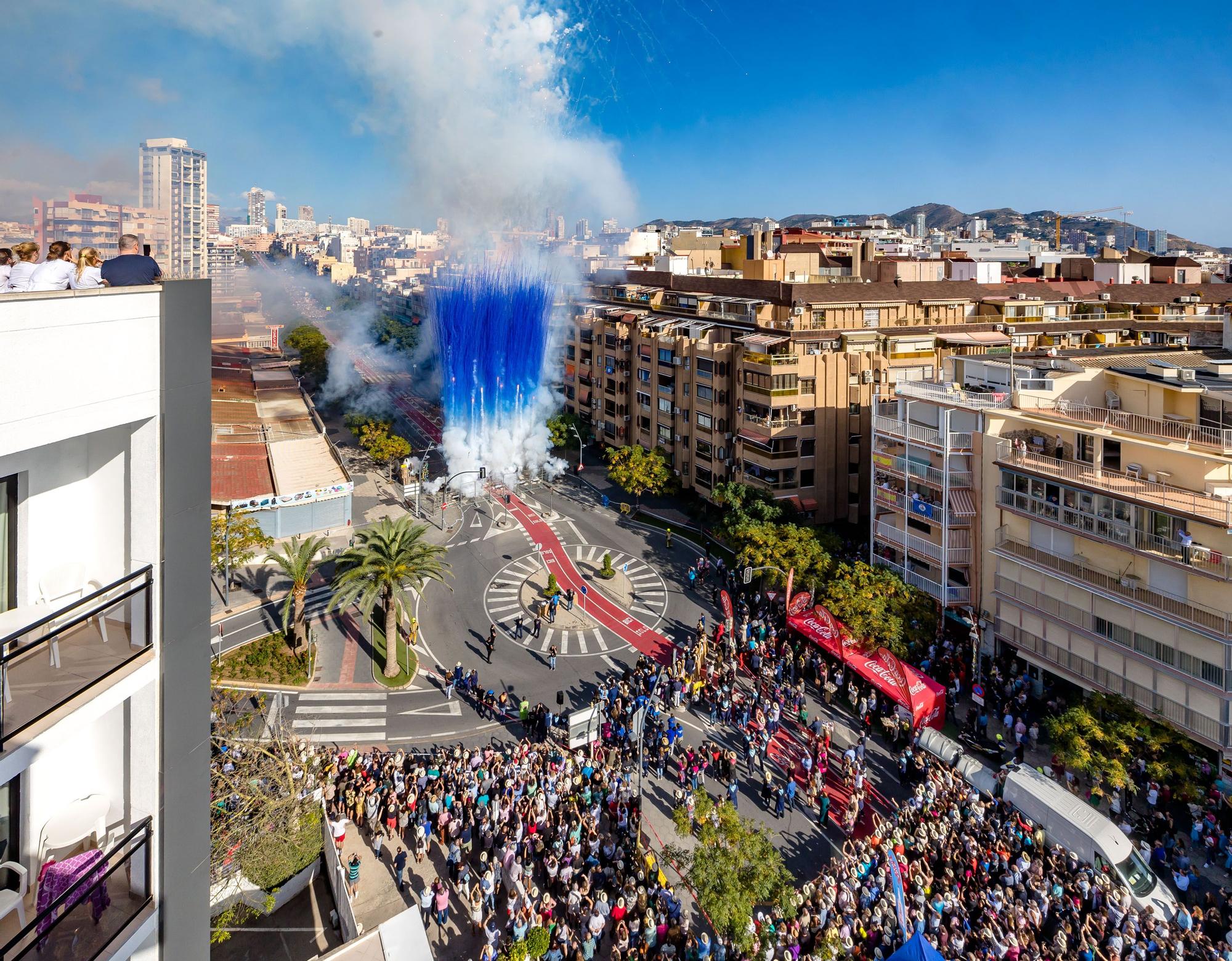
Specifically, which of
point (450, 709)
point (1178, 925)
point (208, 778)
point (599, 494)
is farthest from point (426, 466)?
point (208, 778)

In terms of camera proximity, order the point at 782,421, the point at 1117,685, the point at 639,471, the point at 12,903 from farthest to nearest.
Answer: the point at 639,471
the point at 782,421
the point at 1117,685
the point at 12,903

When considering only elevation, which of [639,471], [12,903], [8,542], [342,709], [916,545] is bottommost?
[342,709]

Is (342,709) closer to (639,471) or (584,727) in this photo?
(584,727)

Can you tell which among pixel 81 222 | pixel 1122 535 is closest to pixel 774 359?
pixel 1122 535

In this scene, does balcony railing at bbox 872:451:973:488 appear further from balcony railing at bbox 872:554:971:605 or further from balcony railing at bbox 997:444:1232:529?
balcony railing at bbox 872:554:971:605

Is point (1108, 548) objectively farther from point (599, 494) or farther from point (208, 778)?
point (599, 494)

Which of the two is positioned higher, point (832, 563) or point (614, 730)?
point (832, 563)

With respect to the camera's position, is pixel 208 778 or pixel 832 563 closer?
pixel 208 778
